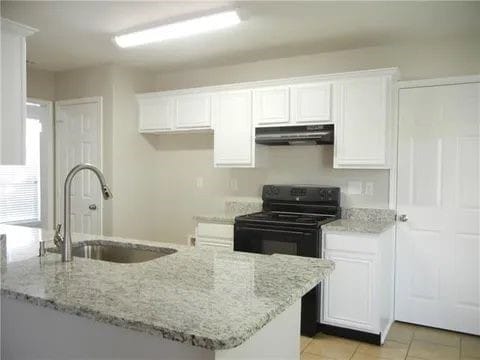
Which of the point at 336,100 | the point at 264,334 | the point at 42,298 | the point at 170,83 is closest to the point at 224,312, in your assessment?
the point at 264,334

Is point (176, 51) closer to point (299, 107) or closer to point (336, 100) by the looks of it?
point (299, 107)

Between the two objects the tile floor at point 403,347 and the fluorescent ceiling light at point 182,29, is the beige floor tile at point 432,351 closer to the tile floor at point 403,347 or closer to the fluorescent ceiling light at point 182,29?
the tile floor at point 403,347

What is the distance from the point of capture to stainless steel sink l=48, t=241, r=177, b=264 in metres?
2.15

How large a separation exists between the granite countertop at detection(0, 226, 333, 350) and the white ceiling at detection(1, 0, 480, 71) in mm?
1816

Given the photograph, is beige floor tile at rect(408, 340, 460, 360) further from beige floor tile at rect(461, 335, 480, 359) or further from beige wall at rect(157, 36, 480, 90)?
beige wall at rect(157, 36, 480, 90)

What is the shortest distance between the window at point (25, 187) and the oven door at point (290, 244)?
9.26 feet

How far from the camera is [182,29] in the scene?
2.99 meters

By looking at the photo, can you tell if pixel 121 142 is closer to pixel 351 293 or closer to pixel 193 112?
pixel 193 112

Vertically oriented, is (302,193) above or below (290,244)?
above

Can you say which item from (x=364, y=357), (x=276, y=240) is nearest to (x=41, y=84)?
(x=276, y=240)

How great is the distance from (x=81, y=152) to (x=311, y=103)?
2765 mm

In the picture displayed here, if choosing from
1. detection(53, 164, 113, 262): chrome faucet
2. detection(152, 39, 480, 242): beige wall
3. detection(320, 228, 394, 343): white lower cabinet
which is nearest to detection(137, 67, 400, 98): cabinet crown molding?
detection(152, 39, 480, 242): beige wall

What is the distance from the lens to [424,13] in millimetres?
2787

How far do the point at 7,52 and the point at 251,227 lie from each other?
2151mm
